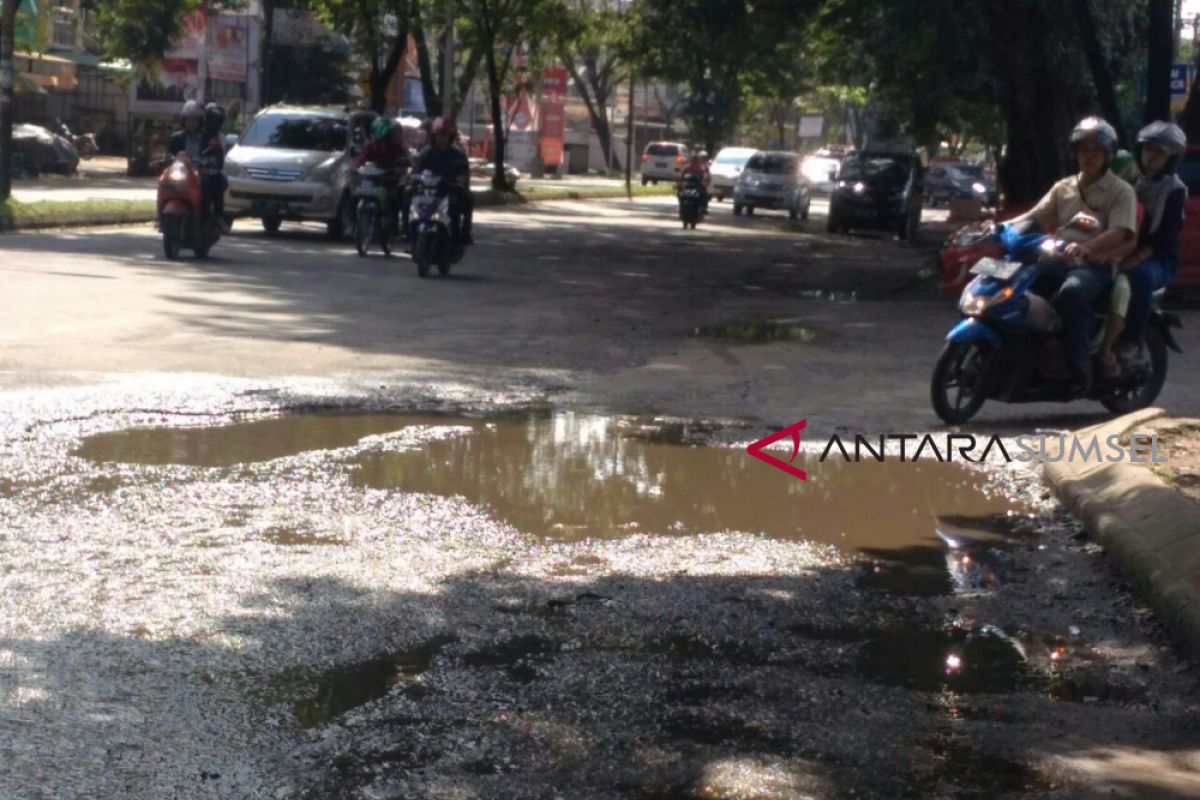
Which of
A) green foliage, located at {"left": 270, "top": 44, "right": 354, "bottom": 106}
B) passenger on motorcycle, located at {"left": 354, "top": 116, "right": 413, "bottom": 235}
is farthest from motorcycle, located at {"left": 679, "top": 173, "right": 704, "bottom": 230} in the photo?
green foliage, located at {"left": 270, "top": 44, "right": 354, "bottom": 106}

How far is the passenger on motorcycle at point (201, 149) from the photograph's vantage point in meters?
19.2

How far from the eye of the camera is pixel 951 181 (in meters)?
65.2

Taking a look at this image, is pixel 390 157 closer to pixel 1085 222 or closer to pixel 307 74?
pixel 1085 222

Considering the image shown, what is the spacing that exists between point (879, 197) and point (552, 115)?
39.5 meters

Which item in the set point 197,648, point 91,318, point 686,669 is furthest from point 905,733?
point 91,318

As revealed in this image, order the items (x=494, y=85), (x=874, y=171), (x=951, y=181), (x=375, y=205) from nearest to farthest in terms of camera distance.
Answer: (x=375, y=205) → (x=874, y=171) → (x=494, y=85) → (x=951, y=181)

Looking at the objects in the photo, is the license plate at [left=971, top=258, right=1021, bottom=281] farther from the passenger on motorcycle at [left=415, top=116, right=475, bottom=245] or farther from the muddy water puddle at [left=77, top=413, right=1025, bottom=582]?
the passenger on motorcycle at [left=415, top=116, right=475, bottom=245]

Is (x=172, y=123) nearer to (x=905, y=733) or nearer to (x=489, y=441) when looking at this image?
(x=489, y=441)

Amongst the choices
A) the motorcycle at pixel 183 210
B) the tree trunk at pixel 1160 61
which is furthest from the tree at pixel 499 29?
the tree trunk at pixel 1160 61

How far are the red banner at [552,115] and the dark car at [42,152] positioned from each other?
27.8 m

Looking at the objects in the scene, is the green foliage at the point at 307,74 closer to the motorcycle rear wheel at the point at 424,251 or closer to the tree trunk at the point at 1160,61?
the motorcycle rear wheel at the point at 424,251

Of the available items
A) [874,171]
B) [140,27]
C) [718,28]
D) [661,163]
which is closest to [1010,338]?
[718,28]

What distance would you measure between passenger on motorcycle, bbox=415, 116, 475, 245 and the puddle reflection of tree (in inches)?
529

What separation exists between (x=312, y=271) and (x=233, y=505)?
38.6ft
